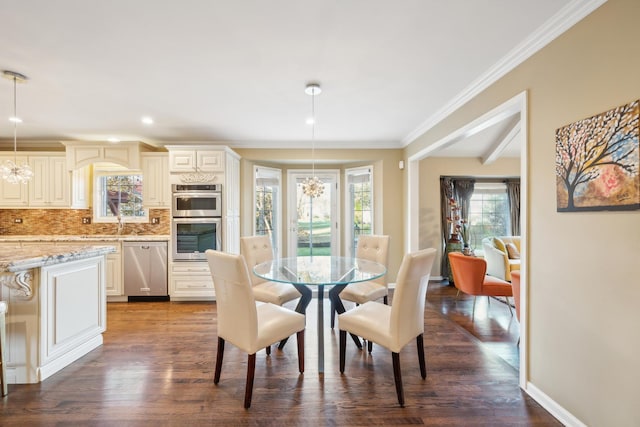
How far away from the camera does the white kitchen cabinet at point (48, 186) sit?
4266 mm

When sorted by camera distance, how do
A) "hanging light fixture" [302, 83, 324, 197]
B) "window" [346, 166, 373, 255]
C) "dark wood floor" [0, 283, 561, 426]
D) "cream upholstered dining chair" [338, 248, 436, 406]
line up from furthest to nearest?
"window" [346, 166, 373, 255]
"hanging light fixture" [302, 83, 324, 197]
"cream upholstered dining chair" [338, 248, 436, 406]
"dark wood floor" [0, 283, 561, 426]

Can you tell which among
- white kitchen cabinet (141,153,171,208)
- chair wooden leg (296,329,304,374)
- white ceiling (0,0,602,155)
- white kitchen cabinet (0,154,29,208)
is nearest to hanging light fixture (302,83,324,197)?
white ceiling (0,0,602,155)

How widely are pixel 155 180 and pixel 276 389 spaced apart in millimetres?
3627

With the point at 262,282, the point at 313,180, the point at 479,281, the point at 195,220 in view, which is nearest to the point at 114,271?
the point at 195,220

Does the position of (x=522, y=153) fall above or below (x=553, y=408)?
above

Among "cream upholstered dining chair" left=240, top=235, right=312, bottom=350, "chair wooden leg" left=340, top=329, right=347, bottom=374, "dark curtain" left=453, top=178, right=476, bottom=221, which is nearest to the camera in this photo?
"chair wooden leg" left=340, top=329, right=347, bottom=374

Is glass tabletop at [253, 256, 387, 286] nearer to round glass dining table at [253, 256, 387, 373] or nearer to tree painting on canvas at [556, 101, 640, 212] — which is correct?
round glass dining table at [253, 256, 387, 373]

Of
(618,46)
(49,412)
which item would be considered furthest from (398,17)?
(49,412)

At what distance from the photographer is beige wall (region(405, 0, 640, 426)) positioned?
139cm

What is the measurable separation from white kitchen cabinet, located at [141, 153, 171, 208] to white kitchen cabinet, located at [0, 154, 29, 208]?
172 centimetres

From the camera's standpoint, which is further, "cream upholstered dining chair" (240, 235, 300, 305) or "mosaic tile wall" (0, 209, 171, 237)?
"mosaic tile wall" (0, 209, 171, 237)

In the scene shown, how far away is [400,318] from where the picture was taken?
6.41 ft

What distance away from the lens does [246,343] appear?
193 cm

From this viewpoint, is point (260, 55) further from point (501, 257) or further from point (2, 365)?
point (501, 257)
